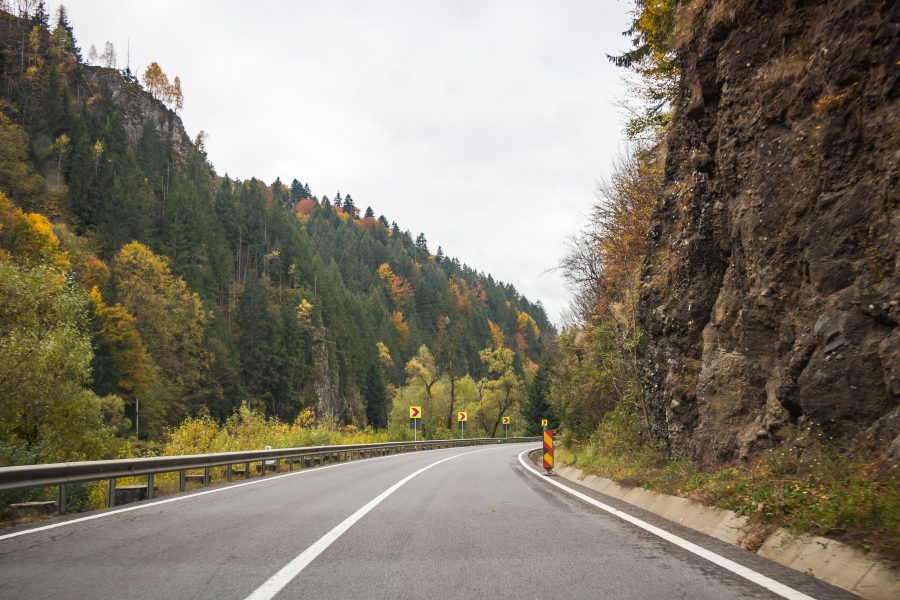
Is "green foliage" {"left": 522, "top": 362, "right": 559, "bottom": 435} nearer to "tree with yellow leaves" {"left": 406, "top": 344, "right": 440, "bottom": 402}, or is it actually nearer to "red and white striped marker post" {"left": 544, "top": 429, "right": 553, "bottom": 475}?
"tree with yellow leaves" {"left": 406, "top": 344, "right": 440, "bottom": 402}

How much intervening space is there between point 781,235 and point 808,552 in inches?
202

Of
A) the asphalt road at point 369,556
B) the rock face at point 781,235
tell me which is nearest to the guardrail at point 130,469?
the asphalt road at point 369,556

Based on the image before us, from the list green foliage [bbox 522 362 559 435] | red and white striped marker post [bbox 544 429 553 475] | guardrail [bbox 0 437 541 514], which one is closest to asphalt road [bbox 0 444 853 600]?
guardrail [bbox 0 437 541 514]

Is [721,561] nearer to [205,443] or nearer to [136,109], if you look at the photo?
[205,443]

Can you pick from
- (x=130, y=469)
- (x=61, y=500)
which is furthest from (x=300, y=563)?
(x=130, y=469)

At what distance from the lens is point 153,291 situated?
68000 millimetres

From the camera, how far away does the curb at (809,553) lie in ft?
13.9

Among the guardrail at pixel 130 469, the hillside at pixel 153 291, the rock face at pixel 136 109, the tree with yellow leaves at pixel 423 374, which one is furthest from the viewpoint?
the rock face at pixel 136 109

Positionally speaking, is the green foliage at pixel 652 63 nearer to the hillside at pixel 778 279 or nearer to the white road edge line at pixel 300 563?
the hillside at pixel 778 279

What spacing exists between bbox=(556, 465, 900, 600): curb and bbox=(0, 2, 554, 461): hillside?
16846 mm

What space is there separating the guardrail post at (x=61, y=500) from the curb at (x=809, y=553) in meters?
8.12

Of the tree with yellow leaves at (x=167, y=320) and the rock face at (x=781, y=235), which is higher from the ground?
the tree with yellow leaves at (x=167, y=320)

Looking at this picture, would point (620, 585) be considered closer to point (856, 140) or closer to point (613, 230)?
point (856, 140)

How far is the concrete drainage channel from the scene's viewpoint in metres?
4.23
